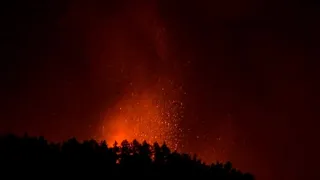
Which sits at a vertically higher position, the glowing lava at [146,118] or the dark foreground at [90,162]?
the glowing lava at [146,118]

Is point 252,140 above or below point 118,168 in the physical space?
above

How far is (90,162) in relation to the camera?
961cm

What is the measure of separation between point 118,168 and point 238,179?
97.5 inches

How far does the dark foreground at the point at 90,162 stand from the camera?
9133 millimetres

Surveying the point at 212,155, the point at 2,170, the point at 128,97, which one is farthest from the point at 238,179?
the point at 128,97

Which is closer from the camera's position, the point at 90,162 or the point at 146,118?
the point at 90,162

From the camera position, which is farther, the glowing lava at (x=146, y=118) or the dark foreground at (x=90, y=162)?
the glowing lava at (x=146, y=118)

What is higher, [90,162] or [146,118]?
[146,118]

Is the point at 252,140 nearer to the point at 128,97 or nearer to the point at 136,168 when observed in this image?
the point at 128,97

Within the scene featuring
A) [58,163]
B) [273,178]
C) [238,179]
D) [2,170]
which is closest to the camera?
[2,170]

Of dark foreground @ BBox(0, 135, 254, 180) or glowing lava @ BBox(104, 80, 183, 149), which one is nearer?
dark foreground @ BBox(0, 135, 254, 180)

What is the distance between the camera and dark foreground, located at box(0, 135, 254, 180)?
913cm

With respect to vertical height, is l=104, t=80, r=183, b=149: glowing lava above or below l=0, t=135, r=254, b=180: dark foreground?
above

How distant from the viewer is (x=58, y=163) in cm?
941
